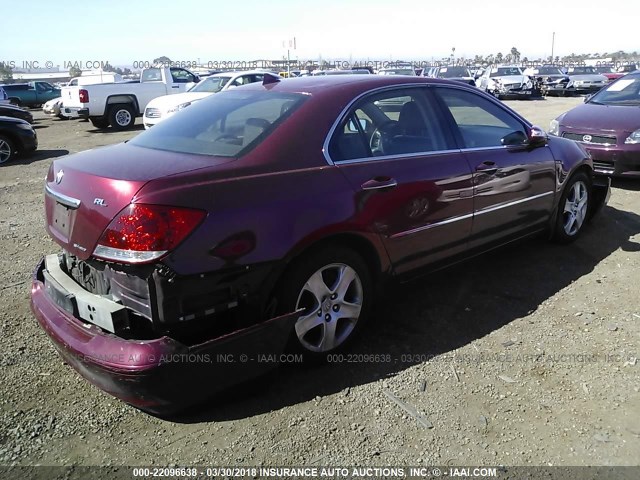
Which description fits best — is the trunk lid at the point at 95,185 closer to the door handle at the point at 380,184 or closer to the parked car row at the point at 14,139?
the door handle at the point at 380,184

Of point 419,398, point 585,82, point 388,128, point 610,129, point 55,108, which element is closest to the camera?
point 419,398

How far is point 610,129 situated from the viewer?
7.30 meters

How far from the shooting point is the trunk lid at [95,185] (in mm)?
2504

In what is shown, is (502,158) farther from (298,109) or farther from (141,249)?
(141,249)

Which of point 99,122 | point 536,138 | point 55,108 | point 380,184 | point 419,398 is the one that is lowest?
point 419,398

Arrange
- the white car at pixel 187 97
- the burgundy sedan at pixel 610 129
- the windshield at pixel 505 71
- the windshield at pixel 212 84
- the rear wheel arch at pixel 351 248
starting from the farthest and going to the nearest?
the windshield at pixel 505 71 < the windshield at pixel 212 84 < the white car at pixel 187 97 < the burgundy sedan at pixel 610 129 < the rear wheel arch at pixel 351 248

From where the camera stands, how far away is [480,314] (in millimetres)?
3848

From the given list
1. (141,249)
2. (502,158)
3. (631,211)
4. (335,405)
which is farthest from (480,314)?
(631,211)

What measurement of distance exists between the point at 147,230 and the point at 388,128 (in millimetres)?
1876

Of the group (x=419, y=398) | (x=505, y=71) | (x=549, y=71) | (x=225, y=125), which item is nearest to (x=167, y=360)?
(x=419, y=398)

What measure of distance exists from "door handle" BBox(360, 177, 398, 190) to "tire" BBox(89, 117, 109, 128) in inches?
606

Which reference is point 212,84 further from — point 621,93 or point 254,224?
point 254,224

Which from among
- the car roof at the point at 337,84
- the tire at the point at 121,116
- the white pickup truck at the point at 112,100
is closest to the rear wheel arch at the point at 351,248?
the car roof at the point at 337,84

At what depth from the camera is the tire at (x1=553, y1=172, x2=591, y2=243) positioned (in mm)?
4949
